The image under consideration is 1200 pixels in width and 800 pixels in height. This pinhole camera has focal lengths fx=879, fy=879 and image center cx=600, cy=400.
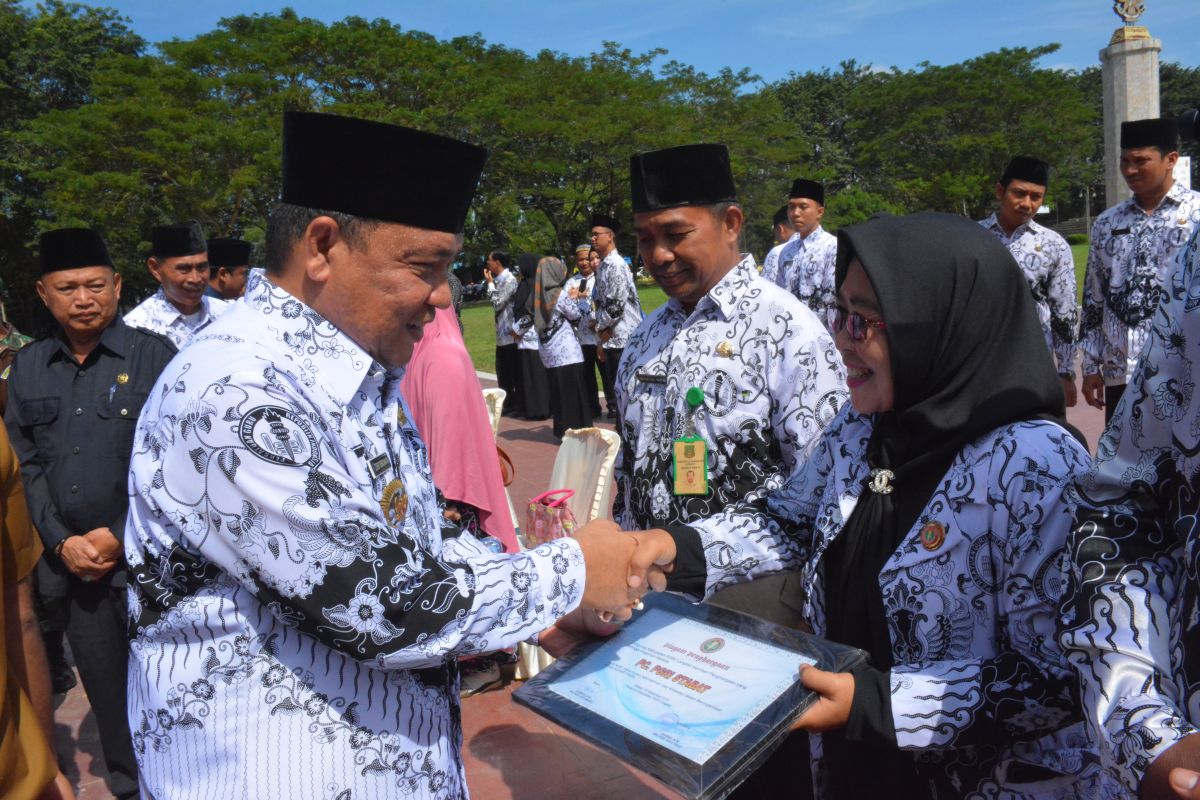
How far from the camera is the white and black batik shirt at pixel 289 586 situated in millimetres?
1387

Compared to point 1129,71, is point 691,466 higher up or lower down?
lower down

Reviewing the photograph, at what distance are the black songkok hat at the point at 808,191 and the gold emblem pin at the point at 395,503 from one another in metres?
9.13

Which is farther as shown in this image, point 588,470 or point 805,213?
point 805,213

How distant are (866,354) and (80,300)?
11.6 ft

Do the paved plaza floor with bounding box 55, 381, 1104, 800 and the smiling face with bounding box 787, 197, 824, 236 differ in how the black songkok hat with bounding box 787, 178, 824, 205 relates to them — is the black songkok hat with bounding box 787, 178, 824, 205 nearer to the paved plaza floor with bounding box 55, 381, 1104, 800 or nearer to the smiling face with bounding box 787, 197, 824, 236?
the smiling face with bounding box 787, 197, 824, 236

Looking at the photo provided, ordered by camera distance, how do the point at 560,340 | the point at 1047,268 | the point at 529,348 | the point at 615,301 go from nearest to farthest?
the point at 1047,268
the point at 615,301
the point at 560,340
the point at 529,348

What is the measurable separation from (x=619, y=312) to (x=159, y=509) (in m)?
8.49

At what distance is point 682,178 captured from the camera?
3.14 meters

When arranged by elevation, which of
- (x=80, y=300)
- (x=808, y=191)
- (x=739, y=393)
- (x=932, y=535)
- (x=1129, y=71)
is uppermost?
(x=1129, y=71)

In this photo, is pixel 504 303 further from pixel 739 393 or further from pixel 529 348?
pixel 739 393

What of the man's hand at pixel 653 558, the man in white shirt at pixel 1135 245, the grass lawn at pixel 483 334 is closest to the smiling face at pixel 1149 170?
the man in white shirt at pixel 1135 245

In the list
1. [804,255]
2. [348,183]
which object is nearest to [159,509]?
[348,183]

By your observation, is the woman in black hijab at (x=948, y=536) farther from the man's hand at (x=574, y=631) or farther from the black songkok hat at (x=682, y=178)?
the black songkok hat at (x=682, y=178)

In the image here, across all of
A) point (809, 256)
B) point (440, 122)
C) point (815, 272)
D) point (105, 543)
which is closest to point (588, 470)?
point (105, 543)
